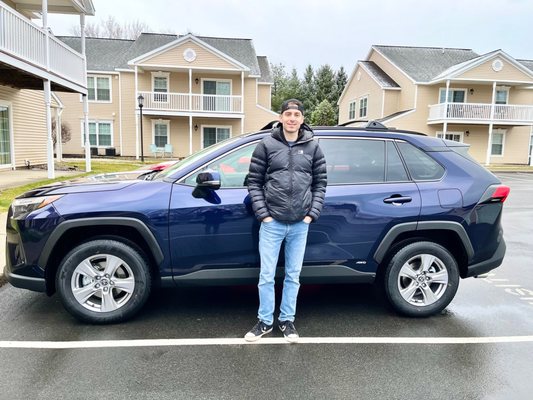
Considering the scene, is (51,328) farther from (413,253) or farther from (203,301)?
(413,253)

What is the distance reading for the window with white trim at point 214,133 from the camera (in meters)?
27.7

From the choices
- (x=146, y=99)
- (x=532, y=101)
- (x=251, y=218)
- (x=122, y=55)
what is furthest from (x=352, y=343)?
(x=532, y=101)

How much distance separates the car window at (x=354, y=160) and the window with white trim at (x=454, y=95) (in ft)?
89.4

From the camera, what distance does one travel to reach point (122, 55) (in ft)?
93.0

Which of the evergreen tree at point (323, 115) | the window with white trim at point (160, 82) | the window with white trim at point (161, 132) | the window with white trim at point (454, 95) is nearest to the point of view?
the window with white trim at point (160, 82)

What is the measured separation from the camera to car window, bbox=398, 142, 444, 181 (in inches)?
A: 163

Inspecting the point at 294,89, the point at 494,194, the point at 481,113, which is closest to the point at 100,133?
the point at 481,113

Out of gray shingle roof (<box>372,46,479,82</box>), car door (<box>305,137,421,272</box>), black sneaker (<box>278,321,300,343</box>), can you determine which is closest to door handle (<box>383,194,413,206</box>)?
car door (<box>305,137,421,272</box>)

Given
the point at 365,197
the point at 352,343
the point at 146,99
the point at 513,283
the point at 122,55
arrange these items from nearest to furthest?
the point at 352,343, the point at 365,197, the point at 513,283, the point at 146,99, the point at 122,55

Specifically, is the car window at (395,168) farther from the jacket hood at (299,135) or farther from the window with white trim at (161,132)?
the window with white trim at (161,132)

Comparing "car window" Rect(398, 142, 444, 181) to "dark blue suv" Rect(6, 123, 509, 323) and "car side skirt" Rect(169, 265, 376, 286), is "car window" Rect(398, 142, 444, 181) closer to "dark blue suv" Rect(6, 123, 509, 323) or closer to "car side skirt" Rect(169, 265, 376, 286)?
"dark blue suv" Rect(6, 123, 509, 323)

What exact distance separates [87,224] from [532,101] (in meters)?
33.5

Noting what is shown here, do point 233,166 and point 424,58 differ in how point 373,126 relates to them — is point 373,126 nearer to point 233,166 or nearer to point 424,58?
point 233,166

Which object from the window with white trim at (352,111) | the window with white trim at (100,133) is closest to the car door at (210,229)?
the window with white trim at (100,133)
